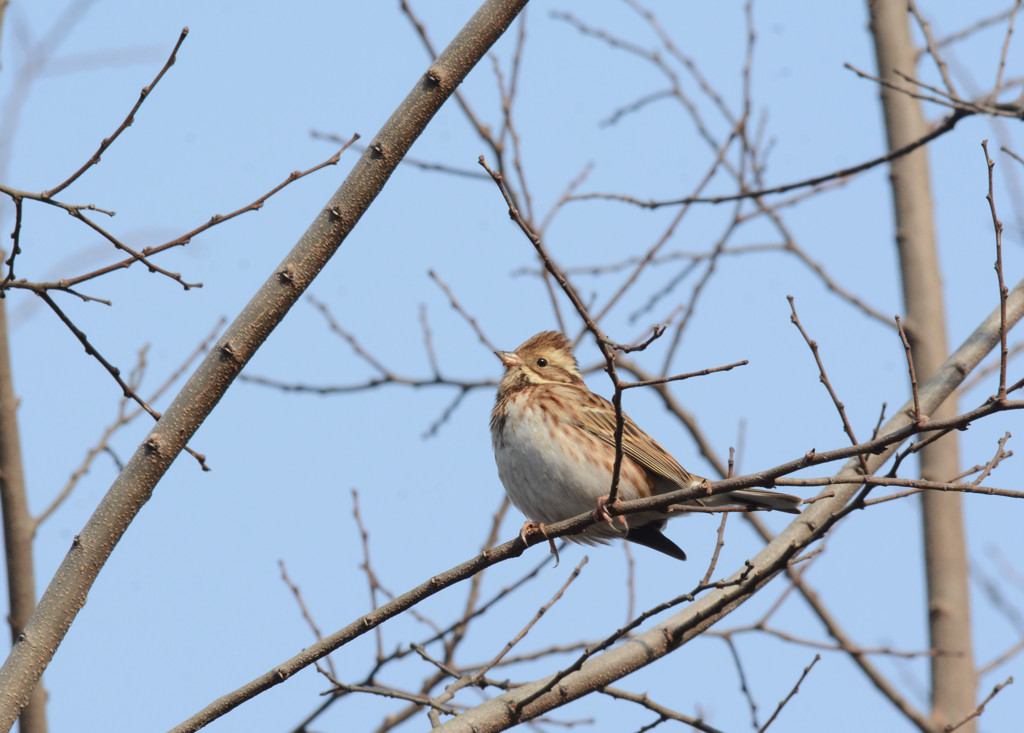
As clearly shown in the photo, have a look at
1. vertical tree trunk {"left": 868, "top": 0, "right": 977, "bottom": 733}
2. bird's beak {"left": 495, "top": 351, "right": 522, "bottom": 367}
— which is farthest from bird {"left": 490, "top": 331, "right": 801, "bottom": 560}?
vertical tree trunk {"left": 868, "top": 0, "right": 977, "bottom": 733}

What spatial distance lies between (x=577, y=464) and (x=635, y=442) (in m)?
0.43

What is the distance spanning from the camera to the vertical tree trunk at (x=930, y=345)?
6660 millimetres

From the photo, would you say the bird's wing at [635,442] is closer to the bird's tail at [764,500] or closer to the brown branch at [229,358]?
the bird's tail at [764,500]

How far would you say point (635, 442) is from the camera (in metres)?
5.97

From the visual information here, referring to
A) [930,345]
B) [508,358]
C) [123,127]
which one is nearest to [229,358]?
[123,127]

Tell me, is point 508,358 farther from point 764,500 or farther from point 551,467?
point 764,500

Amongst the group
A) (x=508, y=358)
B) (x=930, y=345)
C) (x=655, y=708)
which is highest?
(x=930, y=345)

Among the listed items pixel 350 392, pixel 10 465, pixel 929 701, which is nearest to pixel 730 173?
pixel 350 392

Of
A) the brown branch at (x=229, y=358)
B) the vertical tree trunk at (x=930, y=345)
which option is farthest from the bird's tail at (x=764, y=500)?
the brown branch at (x=229, y=358)

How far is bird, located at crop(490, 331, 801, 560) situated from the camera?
18.6 ft

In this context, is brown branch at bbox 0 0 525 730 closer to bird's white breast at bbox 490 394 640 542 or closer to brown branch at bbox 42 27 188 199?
brown branch at bbox 42 27 188 199

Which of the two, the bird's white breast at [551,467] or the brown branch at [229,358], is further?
the bird's white breast at [551,467]

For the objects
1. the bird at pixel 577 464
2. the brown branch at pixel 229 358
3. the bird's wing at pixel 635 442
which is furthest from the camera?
the bird's wing at pixel 635 442

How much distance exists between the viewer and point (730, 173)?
8.16 metres
